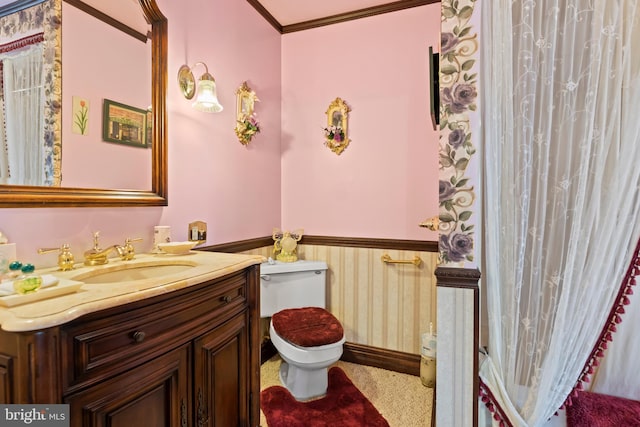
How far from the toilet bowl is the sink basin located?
2.71 feet

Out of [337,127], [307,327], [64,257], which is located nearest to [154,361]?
[64,257]

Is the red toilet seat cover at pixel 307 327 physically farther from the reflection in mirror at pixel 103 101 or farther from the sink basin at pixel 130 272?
the reflection in mirror at pixel 103 101

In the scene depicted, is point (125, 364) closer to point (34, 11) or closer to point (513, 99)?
point (34, 11)

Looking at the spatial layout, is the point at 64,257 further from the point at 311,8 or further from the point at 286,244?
the point at 311,8

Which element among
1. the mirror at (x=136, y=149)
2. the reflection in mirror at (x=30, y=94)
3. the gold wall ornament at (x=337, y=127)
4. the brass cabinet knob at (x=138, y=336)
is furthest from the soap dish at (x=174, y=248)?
the gold wall ornament at (x=337, y=127)

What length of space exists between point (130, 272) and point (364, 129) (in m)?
1.83

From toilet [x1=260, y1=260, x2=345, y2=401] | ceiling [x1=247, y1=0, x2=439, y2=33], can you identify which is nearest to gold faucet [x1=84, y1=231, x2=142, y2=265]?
toilet [x1=260, y1=260, x2=345, y2=401]

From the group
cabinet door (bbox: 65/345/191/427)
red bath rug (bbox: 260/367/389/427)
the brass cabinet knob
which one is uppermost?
the brass cabinet knob

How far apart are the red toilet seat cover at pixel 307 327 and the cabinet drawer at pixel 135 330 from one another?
73cm

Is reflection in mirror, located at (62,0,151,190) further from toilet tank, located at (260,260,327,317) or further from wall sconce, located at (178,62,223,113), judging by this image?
toilet tank, located at (260,260,327,317)

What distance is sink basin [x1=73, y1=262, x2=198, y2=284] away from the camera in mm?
1187

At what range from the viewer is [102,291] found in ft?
2.93

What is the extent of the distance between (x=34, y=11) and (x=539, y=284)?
2134 mm

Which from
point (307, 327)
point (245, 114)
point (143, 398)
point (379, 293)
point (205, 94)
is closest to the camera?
point (143, 398)
